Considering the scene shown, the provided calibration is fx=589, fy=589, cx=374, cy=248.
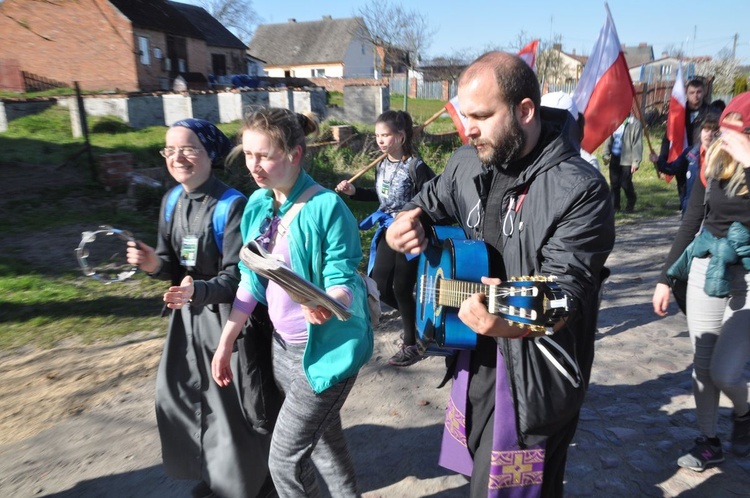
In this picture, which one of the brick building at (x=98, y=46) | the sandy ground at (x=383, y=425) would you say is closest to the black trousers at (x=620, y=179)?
the sandy ground at (x=383, y=425)

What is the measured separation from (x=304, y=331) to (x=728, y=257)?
7.15ft

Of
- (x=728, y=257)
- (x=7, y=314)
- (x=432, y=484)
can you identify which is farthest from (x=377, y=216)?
(x=7, y=314)

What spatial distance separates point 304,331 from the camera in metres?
2.43

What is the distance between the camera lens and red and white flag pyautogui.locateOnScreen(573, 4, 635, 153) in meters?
6.23

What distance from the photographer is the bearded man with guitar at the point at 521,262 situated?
6.29ft

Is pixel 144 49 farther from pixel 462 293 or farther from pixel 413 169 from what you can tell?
pixel 462 293

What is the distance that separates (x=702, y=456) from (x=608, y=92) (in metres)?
4.16

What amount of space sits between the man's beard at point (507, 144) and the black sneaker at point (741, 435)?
7.86 ft

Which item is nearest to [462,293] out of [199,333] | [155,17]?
[199,333]

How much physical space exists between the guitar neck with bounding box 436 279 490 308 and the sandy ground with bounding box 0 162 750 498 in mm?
1438

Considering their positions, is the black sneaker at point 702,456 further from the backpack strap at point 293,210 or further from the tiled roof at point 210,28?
the tiled roof at point 210,28

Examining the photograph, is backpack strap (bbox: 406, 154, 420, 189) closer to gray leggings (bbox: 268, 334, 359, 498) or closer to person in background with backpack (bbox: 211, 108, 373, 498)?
person in background with backpack (bbox: 211, 108, 373, 498)

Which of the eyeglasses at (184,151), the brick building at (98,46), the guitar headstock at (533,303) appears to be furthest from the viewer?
the brick building at (98,46)

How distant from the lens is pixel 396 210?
198 inches
